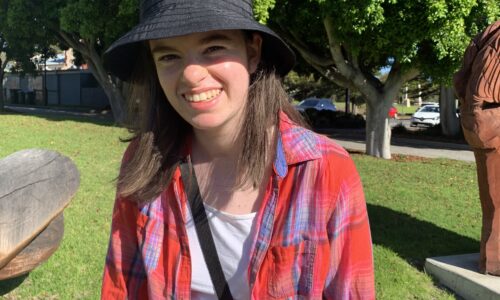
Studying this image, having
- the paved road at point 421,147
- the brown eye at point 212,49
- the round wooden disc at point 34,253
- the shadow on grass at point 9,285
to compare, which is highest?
the brown eye at point 212,49

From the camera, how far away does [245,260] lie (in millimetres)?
1597

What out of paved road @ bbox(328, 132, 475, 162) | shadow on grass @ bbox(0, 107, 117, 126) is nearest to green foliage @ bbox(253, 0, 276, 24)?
paved road @ bbox(328, 132, 475, 162)

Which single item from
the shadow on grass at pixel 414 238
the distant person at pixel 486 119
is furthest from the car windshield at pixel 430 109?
the distant person at pixel 486 119

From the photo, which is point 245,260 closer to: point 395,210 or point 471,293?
point 471,293

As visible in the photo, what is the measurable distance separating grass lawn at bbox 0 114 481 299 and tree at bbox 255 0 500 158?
1.80 m

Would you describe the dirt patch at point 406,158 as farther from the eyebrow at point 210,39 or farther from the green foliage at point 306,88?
the green foliage at point 306,88

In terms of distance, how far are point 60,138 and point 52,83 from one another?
108ft

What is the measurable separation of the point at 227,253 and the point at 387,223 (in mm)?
5414

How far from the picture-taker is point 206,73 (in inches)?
58.4

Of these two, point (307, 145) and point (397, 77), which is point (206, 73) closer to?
point (307, 145)

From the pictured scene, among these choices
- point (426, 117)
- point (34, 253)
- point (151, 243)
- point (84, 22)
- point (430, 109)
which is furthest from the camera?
point (430, 109)

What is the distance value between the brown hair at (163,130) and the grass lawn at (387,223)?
0.24 metres

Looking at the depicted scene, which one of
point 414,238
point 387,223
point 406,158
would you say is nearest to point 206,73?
point 414,238

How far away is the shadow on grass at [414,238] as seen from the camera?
221 inches
